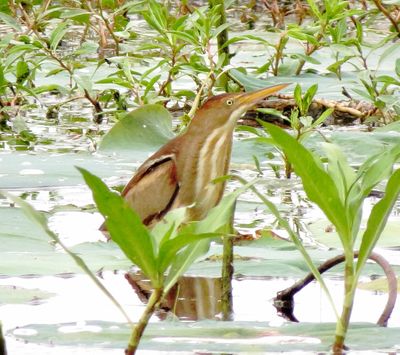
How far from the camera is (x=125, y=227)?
7.17 ft

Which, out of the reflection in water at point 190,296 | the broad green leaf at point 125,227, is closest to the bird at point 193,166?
the reflection in water at point 190,296

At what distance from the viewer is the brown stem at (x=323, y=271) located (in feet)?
8.93

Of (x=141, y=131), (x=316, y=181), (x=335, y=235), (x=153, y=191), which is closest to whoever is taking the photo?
(x=316, y=181)

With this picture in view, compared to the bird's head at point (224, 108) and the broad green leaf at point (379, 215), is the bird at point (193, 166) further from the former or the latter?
the broad green leaf at point (379, 215)

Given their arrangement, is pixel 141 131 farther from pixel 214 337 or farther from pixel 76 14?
pixel 214 337

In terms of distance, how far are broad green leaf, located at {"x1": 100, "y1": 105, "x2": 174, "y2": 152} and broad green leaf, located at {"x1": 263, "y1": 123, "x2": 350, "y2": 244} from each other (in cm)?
215

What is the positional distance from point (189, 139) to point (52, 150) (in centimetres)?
107

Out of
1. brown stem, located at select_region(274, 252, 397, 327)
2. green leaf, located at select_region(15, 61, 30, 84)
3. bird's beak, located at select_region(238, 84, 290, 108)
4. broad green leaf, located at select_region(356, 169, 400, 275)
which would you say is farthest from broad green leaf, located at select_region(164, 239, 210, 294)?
green leaf, located at select_region(15, 61, 30, 84)

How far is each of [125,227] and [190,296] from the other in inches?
42.6

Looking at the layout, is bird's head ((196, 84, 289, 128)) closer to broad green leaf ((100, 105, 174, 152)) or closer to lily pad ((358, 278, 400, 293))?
broad green leaf ((100, 105, 174, 152))

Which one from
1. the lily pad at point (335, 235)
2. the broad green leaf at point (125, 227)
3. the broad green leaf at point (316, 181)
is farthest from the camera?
the lily pad at point (335, 235)

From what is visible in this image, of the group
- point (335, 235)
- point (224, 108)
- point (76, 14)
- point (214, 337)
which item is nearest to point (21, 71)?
point (76, 14)

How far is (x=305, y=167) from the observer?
2404 mm

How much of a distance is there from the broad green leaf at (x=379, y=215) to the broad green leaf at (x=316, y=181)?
61 mm
